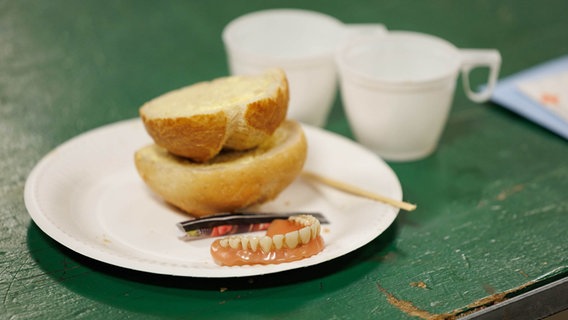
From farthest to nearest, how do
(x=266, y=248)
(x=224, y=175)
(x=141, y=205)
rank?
(x=141, y=205) → (x=224, y=175) → (x=266, y=248)

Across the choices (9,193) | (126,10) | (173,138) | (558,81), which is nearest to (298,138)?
(173,138)

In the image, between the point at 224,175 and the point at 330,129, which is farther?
the point at 330,129

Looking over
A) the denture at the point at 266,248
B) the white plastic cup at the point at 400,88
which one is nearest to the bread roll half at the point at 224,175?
the denture at the point at 266,248

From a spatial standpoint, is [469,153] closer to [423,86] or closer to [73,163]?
[423,86]

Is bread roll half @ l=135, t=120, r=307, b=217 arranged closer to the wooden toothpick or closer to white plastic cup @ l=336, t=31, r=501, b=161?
the wooden toothpick

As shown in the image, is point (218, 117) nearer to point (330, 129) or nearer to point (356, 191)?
point (356, 191)

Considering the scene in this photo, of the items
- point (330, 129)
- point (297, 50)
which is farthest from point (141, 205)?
point (297, 50)

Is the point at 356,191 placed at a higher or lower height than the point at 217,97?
lower
